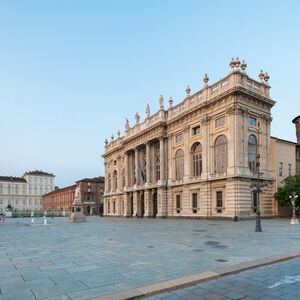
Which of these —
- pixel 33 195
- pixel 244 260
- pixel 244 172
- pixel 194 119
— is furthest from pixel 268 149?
pixel 33 195

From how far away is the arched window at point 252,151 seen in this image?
127 ft

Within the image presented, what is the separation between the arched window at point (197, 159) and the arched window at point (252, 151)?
24.2ft

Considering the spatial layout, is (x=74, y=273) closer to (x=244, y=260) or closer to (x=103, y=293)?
(x=103, y=293)

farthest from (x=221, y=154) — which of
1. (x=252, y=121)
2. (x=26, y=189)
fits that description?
(x=26, y=189)

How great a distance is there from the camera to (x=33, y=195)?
14062 centimetres

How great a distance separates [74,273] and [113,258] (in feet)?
8.07

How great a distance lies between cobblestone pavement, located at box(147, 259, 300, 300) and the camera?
250 inches

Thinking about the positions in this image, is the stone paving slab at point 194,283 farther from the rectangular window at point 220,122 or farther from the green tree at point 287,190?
the rectangular window at point 220,122

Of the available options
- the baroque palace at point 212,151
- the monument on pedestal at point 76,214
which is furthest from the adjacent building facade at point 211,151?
the monument on pedestal at point 76,214

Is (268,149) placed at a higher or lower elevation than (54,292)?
higher

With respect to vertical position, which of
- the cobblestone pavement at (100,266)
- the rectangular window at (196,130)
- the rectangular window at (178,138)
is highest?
the rectangular window at (196,130)

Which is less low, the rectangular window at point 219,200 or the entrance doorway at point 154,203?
the rectangular window at point 219,200

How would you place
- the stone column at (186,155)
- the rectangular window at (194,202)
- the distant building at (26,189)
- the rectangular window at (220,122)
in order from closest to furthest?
1. the rectangular window at (220,122)
2. the rectangular window at (194,202)
3. the stone column at (186,155)
4. the distant building at (26,189)

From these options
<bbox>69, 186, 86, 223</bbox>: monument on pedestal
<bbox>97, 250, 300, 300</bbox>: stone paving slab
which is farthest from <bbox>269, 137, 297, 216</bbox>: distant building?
<bbox>97, 250, 300, 300</bbox>: stone paving slab
